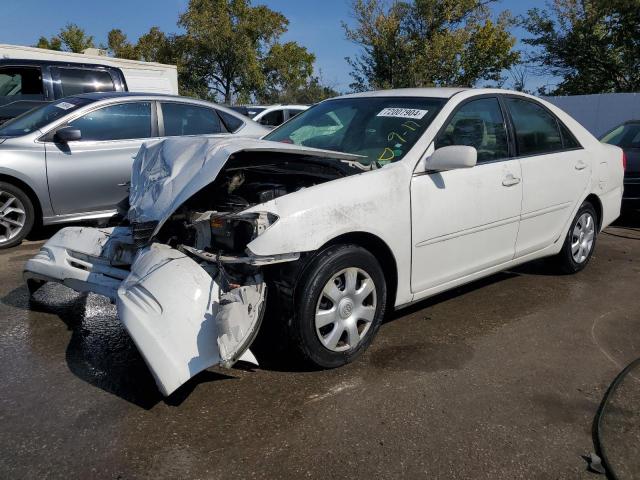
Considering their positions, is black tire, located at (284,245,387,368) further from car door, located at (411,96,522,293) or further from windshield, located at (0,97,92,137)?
windshield, located at (0,97,92,137)

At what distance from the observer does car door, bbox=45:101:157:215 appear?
19.1 ft

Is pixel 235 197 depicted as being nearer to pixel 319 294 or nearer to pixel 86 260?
pixel 319 294

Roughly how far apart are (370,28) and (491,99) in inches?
839

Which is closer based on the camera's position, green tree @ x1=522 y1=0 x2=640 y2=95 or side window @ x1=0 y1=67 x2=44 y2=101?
side window @ x1=0 y1=67 x2=44 y2=101

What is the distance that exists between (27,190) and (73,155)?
0.57 metres

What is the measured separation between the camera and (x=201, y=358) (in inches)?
106

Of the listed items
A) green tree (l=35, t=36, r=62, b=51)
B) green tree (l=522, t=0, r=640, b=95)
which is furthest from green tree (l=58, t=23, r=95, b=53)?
green tree (l=522, t=0, r=640, b=95)

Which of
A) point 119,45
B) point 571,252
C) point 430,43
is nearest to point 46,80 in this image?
point 571,252

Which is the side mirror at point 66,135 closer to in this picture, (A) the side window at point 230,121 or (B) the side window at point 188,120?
(B) the side window at point 188,120

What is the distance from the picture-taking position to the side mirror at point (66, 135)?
569 cm

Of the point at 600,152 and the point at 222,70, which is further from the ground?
the point at 222,70

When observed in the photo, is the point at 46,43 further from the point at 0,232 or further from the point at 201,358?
the point at 201,358

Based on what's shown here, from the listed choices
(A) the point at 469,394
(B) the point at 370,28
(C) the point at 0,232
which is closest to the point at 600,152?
(A) the point at 469,394

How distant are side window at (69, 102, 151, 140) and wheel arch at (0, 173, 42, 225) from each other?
2.49 feet
